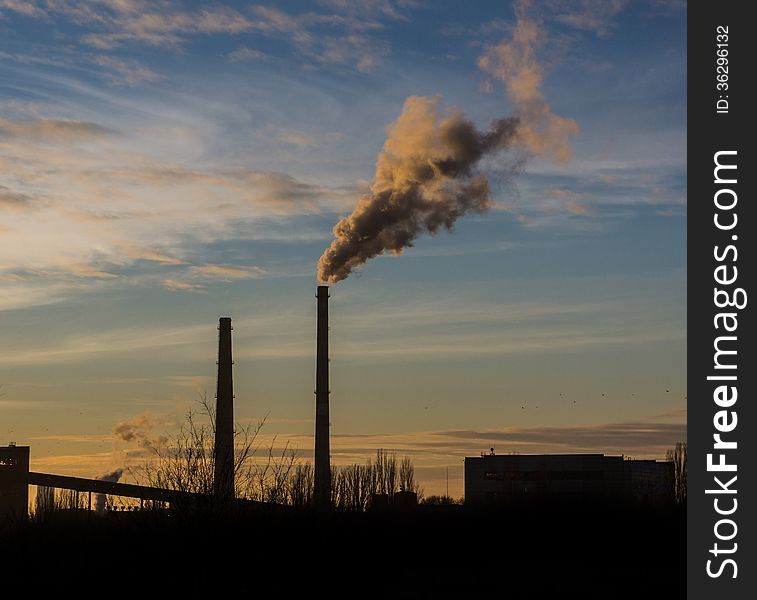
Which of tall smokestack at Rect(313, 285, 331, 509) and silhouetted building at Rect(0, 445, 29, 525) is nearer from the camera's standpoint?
Answer: tall smokestack at Rect(313, 285, 331, 509)

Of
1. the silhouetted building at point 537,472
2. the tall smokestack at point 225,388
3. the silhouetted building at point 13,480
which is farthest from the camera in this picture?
the silhouetted building at point 537,472

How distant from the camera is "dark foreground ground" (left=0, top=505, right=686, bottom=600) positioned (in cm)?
2452

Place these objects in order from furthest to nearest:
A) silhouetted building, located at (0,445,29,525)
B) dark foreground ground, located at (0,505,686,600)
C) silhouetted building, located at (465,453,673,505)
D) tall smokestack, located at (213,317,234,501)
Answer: silhouetted building, located at (465,453,673,505), silhouetted building, located at (0,445,29,525), tall smokestack, located at (213,317,234,501), dark foreground ground, located at (0,505,686,600)

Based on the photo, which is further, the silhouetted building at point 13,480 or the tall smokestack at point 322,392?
the silhouetted building at point 13,480

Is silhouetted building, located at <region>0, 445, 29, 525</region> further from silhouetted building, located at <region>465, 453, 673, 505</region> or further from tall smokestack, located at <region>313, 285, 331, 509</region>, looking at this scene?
silhouetted building, located at <region>465, 453, 673, 505</region>

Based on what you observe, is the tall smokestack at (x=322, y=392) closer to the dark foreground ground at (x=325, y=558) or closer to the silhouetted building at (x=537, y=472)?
the dark foreground ground at (x=325, y=558)

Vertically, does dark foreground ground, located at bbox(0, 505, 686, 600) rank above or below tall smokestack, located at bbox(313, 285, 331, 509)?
below

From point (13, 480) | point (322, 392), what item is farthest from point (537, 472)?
point (322, 392)

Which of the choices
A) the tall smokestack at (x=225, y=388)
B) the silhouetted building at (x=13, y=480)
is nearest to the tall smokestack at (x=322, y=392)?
the tall smokestack at (x=225, y=388)

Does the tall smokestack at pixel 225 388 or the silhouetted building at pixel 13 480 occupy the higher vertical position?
the tall smokestack at pixel 225 388

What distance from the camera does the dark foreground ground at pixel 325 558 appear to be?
80.4ft

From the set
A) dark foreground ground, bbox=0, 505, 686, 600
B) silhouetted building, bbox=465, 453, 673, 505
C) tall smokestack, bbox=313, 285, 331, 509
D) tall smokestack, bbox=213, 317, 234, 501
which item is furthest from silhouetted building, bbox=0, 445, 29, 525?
dark foreground ground, bbox=0, 505, 686, 600

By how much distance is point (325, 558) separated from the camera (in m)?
29.4
